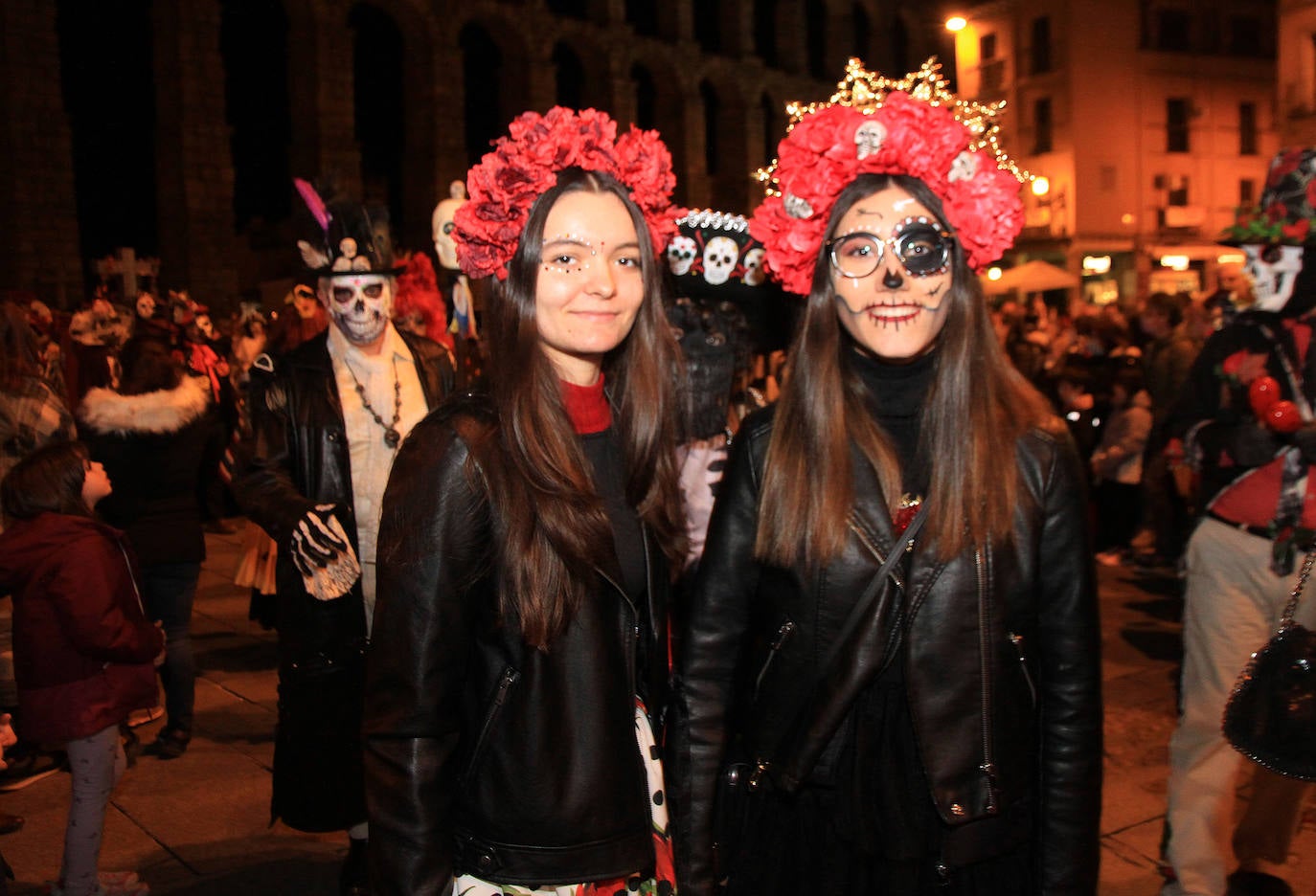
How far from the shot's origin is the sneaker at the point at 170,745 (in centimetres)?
560

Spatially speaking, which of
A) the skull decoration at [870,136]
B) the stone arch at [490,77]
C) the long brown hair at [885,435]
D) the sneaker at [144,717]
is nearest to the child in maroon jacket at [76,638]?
the sneaker at [144,717]

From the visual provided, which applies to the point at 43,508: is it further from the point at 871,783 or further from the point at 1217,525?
the point at 1217,525

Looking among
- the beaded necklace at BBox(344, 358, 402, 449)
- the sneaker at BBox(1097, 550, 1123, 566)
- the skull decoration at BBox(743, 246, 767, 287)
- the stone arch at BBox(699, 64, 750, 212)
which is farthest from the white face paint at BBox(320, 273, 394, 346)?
the stone arch at BBox(699, 64, 750, 212)

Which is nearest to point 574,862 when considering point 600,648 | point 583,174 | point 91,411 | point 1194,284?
point 600,648

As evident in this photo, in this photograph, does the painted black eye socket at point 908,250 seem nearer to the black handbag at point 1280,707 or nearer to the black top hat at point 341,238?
the black handbag at point 1280,707

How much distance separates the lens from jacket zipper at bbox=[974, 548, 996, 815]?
2.25 metres

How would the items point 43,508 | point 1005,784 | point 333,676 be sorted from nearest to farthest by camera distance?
point 1005,784 < point 333,676 < point 43,508

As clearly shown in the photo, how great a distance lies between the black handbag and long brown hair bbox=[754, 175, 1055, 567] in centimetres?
138

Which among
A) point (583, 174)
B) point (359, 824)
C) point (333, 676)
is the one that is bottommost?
point (359, 824)

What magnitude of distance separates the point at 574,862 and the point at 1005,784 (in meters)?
0.89

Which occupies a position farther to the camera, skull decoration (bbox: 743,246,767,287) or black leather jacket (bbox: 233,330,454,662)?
skull decoration (bbox: 743,246,767,287)

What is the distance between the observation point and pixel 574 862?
2168 millimetres

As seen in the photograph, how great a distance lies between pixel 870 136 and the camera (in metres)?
2.46

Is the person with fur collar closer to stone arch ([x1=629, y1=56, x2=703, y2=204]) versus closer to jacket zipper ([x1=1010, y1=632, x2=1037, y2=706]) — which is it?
jacket zipper ([x1=1010, y1=632, x2=1037, y2=706])
